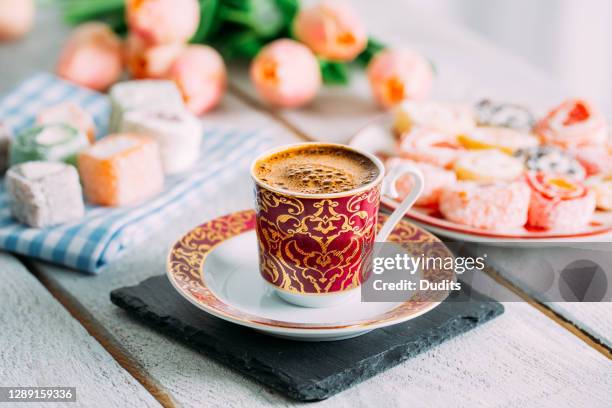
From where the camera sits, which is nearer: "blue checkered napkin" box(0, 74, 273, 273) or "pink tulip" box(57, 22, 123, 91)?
"blue checkered napkin" box(0, 74, 273, 273)

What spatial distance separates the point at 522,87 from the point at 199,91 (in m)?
0.56

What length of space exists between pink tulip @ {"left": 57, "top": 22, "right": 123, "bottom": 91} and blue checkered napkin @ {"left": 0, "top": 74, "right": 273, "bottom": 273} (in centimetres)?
3

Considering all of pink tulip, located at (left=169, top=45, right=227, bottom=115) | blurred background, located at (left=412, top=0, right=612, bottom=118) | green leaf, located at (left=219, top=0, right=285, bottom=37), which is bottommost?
blurred background, located at (left=412, top=0, right=612, bottom=118)

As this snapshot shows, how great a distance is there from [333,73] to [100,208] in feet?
1.82

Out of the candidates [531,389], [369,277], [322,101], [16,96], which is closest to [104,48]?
[16,96]

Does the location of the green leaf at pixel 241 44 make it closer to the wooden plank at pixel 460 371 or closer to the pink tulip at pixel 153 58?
the pink tulip at pixel 153 58

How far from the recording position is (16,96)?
1.40 m

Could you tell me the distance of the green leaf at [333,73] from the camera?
4.91 feet

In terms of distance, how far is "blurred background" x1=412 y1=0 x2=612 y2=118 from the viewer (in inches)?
103

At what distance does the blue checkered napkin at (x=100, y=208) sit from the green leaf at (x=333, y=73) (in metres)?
0.23

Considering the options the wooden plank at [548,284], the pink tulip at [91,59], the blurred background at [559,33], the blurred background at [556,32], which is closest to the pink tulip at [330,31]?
the pink tulip at [91,59]

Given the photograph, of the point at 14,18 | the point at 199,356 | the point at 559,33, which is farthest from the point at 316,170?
the point at 559,33

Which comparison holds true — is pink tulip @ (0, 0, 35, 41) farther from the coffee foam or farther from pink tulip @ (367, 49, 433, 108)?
the coffee foam

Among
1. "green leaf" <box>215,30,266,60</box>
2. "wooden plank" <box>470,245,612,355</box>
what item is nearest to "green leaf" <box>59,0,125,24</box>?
"green leaf" <box>215,30,266,60</box>
